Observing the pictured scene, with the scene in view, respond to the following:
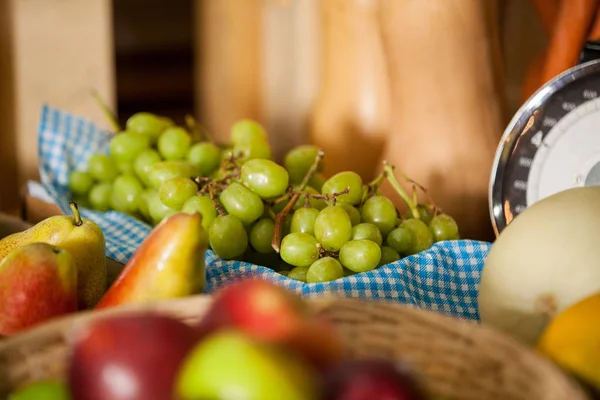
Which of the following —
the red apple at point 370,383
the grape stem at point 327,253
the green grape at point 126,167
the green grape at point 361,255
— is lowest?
the green grape at point 126,167

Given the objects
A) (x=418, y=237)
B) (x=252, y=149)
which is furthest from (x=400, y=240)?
(x=252, y=149)

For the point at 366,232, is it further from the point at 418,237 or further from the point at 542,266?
the point at 542,266

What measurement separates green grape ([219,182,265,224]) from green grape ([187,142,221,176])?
0.15 meters

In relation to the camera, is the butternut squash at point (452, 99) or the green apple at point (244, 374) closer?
the green apple at point (244, 374)

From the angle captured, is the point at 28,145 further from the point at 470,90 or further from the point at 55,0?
the point at 470,90

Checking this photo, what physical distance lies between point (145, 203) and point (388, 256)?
11.2 inches

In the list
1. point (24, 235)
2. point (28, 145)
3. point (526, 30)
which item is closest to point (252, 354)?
point (24, 235)

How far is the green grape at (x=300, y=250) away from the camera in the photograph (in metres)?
0.59

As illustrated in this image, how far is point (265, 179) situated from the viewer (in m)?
0.65

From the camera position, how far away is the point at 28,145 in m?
1.17

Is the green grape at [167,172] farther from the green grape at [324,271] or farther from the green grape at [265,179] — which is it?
the green grape at [324,271]

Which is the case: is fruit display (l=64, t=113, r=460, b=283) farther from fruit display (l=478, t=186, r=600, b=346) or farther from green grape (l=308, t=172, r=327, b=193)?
fruit display (l=478, t=186, r=600, b=346)

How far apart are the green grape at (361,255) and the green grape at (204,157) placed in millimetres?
261

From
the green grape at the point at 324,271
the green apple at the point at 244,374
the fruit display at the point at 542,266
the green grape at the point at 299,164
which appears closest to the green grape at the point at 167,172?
the green grape at the point at 299,164
